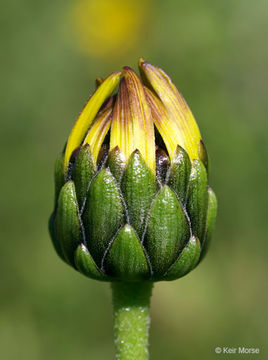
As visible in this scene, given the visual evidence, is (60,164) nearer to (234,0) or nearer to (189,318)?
(189,318)

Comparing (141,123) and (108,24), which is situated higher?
(108,24)

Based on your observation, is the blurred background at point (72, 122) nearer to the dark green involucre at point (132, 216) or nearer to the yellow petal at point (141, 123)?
the dark green involucre at point (132, 216)

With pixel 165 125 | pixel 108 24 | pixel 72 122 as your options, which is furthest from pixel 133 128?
pixel 108 24

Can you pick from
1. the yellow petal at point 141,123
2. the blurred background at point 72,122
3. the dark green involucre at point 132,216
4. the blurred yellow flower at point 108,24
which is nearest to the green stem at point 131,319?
the dark green involucre at point 132,216

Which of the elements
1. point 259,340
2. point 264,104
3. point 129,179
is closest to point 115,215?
point 129,179

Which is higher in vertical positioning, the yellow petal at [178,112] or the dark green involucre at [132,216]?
the yellow petal at [178,112]

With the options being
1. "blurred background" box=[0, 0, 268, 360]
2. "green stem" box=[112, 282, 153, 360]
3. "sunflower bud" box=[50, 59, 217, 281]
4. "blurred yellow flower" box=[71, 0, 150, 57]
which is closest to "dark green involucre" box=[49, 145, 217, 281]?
"sunflower bud" box=[50, 59, 217, 281]

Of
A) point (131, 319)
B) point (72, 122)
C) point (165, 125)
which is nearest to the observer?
point (165, 125)

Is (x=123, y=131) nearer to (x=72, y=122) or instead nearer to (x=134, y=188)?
(x=134, y=188)
